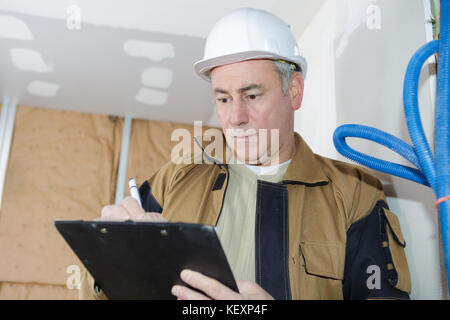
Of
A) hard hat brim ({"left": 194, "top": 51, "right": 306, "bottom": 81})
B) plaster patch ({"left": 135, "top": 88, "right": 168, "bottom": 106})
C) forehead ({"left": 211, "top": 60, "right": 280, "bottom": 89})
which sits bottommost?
forehead ({"left": 211, "top": 60, "right": 280, "bottom": 89})

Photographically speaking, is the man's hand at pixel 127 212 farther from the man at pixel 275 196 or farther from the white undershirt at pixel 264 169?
the white undershirt at pixel 264 169

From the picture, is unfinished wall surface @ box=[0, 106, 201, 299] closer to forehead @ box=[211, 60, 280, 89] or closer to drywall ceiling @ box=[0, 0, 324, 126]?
drywall ceiling @ box=[0, 0, 324, 126]

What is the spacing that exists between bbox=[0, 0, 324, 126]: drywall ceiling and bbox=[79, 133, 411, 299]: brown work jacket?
1.12m

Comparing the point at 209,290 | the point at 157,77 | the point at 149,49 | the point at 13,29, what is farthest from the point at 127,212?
the point at 157,77

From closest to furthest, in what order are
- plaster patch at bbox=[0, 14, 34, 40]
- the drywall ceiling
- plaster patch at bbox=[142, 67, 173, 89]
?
the drywall ceiling, plaster patch at bbox=[0, 14, 34, 40], plaster patch at bbox=[142, 67, 173, 89]

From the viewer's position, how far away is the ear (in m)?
1.54

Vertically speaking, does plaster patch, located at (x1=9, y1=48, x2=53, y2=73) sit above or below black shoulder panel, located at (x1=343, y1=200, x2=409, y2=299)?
above

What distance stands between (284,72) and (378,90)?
31 cm

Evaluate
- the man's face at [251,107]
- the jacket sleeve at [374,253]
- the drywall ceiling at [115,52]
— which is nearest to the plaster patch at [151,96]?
the drywall ceiling at [115,52]

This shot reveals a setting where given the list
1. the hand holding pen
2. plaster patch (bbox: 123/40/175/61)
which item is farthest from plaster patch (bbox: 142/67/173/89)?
the hand holding pen

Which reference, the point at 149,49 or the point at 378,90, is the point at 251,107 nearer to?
the point at 378,90

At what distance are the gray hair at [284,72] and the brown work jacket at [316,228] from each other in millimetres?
210

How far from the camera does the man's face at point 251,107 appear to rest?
1.42 m
